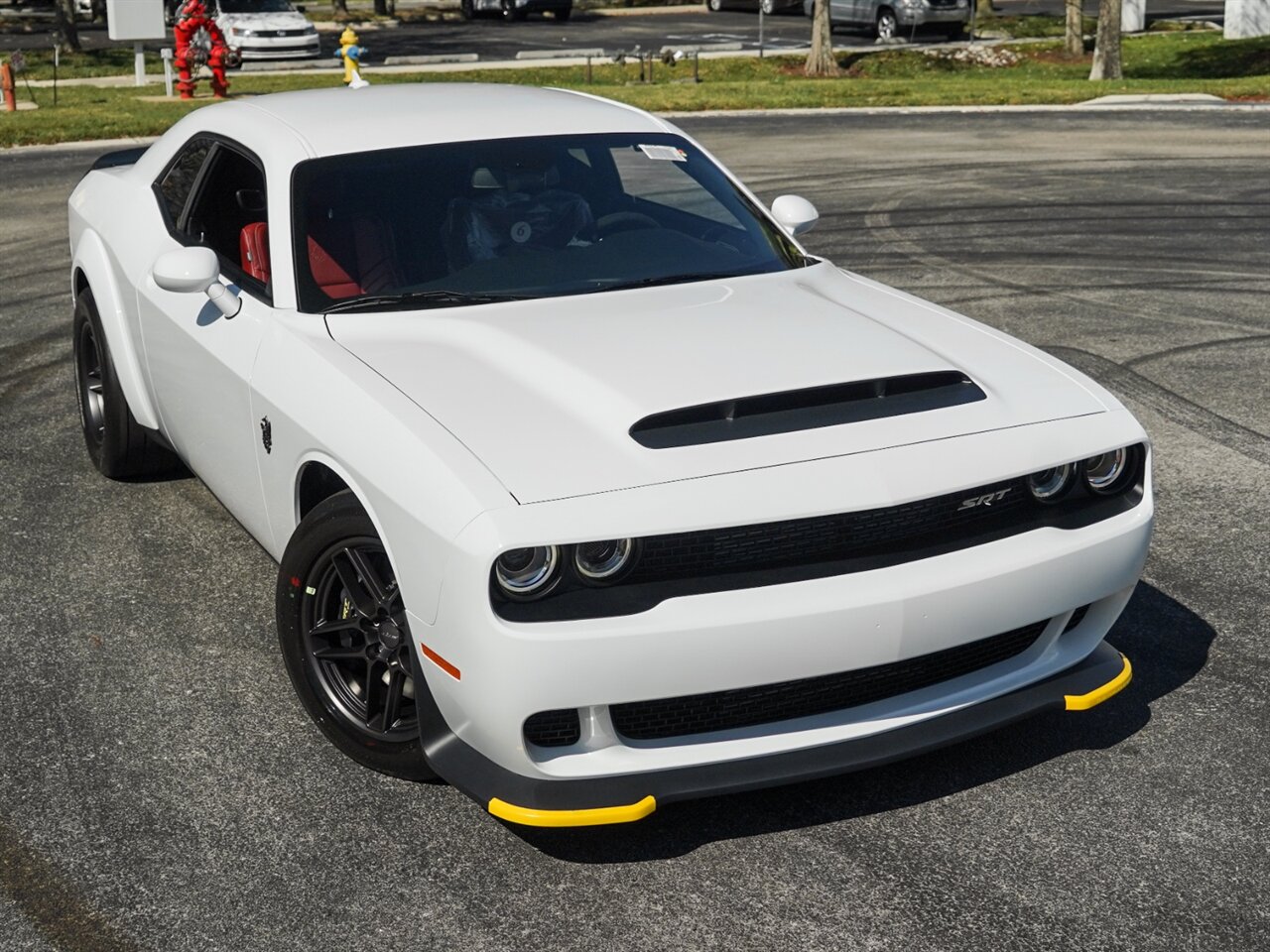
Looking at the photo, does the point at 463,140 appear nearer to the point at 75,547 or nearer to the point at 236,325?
the point at 236,325

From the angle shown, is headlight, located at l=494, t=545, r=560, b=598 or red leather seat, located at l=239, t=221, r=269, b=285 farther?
red leather seat, located at l=239, t=221, r=269, b=285

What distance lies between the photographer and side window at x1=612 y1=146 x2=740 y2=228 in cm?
509

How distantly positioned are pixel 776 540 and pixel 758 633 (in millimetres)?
235

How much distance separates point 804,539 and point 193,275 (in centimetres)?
211

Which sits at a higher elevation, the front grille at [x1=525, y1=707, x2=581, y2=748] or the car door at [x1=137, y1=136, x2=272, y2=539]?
→ the car door at [x1=137, y1=136, x2=272, y2=539]

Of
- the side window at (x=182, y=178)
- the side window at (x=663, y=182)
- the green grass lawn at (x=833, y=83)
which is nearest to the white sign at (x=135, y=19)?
the green grass lawn at (x=833, y=83)

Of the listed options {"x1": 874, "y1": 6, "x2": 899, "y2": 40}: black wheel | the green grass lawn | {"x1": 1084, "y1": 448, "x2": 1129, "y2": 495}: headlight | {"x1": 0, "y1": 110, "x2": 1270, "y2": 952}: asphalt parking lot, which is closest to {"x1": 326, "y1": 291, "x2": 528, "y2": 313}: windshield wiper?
{"x1": 0, "y1": 110, "x2": 1270, "y2": 952}: asphalt parking lot

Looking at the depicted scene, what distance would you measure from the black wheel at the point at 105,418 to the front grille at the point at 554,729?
3062 mm

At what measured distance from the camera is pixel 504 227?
4.80 meters

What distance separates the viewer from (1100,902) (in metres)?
3.47

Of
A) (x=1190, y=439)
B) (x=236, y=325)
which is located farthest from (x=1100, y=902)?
(x=1190, y=439)

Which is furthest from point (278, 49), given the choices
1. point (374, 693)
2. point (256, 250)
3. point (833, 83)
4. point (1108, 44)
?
point (374, 693)

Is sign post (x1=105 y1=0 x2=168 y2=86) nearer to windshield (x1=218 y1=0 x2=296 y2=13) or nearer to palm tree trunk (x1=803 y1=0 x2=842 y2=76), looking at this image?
windshield (x1=218 y1=0 x2=296 y2=13)

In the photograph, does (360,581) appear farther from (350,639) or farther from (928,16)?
(928,16)
